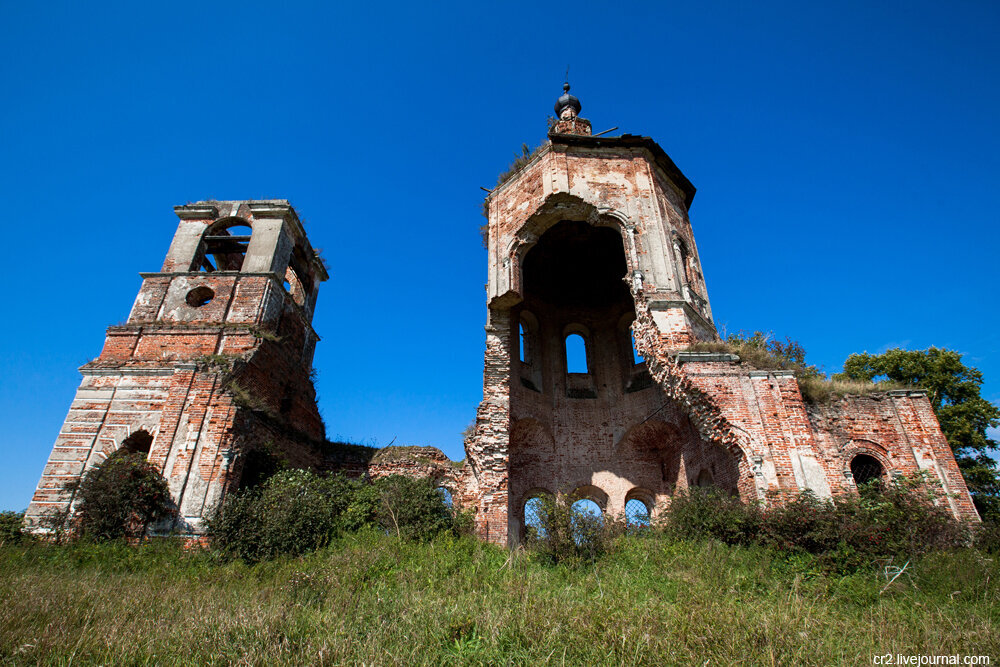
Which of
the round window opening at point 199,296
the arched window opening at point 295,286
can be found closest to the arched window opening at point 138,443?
the round window opening at point 199,296

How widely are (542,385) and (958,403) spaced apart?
1514 cm

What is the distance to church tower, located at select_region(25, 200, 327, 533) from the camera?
10531mm

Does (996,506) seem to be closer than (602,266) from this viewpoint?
Yes

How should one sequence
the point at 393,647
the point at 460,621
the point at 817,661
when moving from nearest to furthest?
the point at 817,661, the point at 393,647, the point at 460,621

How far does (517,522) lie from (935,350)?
17.0 metres

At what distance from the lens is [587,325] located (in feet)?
58.3

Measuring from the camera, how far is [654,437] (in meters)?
15.4

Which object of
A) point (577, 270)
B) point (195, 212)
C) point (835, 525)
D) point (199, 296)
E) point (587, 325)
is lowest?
point (835, 525)

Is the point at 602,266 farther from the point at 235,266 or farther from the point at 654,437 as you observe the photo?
the point at 235,266

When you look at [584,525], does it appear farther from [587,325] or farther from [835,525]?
[587,325]

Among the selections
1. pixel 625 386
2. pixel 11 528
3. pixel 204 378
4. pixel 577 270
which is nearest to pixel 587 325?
pixel 577 270

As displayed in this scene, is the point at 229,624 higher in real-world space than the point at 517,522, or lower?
lower

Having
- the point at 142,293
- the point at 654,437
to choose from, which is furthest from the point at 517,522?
the point at 142,293

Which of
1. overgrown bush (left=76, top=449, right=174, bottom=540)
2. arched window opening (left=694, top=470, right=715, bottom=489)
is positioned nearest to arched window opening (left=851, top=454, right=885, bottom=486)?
arched window opening (left=694, top=470, right=715, bottom=489)
